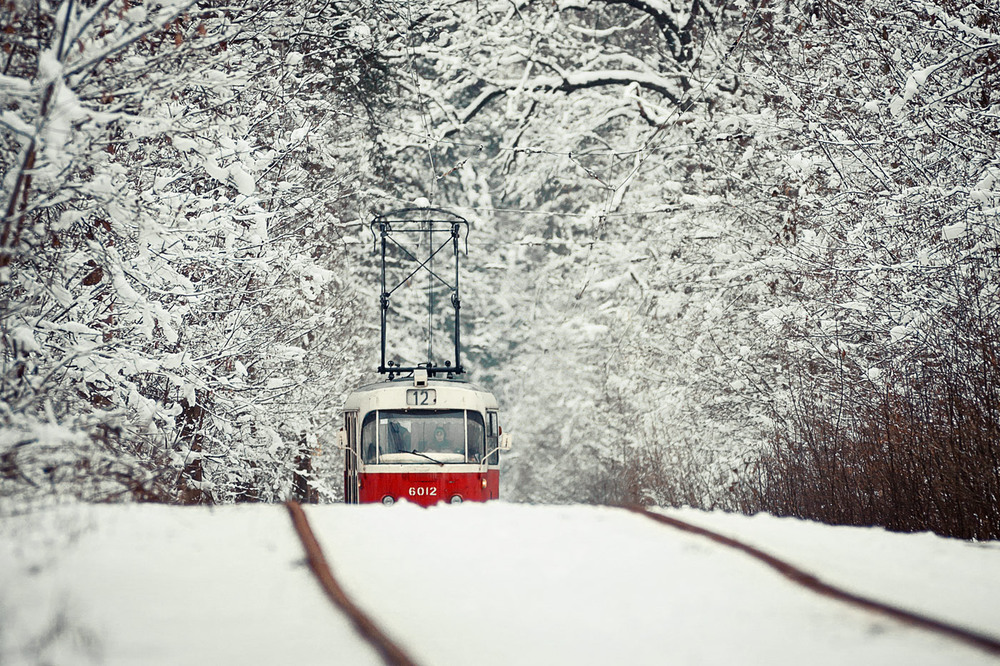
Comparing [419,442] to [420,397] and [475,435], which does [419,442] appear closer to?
[420,397]

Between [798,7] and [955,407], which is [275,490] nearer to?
[798,7]

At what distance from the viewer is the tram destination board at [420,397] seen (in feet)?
53.6

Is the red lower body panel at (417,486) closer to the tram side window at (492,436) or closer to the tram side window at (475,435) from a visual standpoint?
the tram side window at (475,435)

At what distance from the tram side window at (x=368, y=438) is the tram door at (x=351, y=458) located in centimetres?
18

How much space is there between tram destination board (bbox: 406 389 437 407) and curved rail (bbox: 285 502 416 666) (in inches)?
383

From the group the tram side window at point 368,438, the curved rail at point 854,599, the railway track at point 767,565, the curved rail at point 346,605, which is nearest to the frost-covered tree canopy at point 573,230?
the curved rail at point 346,605

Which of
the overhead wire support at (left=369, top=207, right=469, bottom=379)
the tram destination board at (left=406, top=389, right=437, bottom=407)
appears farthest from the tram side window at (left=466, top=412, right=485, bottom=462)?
the overhead wire support at (left=369, top=207, right=469, bottom=379)

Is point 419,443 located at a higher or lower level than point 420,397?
lower

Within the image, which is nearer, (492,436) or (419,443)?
(419,443)

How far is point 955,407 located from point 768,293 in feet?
33.9

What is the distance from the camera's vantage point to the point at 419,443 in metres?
16.3

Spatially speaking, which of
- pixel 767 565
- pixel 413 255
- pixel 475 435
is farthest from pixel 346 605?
pixel 413 255

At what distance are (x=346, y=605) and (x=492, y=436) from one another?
1293cm

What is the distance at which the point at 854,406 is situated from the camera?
13.0 meters
